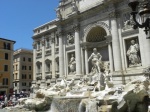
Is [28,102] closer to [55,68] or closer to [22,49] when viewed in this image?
[55,68]

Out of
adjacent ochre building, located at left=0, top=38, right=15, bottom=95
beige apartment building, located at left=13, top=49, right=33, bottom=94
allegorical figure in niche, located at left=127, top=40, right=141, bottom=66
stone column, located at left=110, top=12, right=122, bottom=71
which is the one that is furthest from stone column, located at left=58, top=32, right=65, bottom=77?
beige apartment building, located at left=13, top=49, right=33, bottom=94

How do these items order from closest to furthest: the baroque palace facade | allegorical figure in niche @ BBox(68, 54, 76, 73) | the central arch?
1. the baroque palace facade
2. the central arch
3. allegorical figure in niche @ BBox(68, 54, 76, 73)

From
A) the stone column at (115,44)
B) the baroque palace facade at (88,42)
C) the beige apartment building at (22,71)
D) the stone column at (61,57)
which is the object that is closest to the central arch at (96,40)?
the baroque palace facade at (88,42)

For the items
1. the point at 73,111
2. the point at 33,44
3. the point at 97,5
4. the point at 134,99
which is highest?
the point at 97,5

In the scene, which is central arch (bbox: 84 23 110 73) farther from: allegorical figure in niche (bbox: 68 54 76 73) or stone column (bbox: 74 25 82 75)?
allegorical figure in niche (bbox: 68 54 76 73)

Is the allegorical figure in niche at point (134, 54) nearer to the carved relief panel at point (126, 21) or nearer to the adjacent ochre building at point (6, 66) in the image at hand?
the carved relief panel at point (126, 21)

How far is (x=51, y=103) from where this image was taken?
66.1 feet

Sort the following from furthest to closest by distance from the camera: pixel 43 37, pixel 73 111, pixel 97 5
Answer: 1. pixel 43 37
2. pixel 97 5
3. pixel 73 111

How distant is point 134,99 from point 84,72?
15340mm

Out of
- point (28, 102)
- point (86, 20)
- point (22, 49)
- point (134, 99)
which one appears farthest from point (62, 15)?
point (22, 49)

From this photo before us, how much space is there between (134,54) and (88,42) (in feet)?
24.5

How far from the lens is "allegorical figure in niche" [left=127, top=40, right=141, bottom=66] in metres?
22.5

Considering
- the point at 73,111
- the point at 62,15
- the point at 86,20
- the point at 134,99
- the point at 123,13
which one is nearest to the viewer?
the point at 134,99

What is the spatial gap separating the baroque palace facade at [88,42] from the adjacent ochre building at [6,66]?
29.6ft
